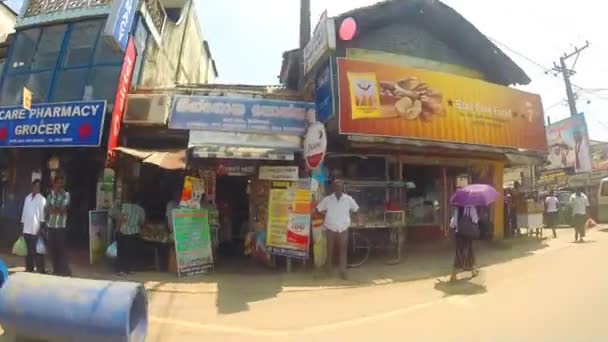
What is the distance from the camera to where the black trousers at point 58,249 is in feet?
23.7

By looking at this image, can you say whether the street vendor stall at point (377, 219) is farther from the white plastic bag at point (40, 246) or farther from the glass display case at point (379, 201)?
the white plastic bag at point (40, 246)

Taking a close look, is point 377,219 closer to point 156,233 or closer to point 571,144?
point 156,233

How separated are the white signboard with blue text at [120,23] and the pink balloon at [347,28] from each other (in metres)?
4.69

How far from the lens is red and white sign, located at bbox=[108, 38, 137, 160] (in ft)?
28.3

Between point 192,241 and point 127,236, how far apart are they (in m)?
1.19

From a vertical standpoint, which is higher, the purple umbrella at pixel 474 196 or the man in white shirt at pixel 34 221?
the purple umbrella at pixel 474 196

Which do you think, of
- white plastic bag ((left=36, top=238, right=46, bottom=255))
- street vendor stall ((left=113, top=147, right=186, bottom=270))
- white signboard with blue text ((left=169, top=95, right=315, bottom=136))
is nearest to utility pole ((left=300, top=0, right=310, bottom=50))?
white signboard with blue text ((left=169, top=95, right=315, bottom=136))

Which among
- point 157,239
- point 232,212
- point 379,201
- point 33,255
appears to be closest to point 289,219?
point 379,201

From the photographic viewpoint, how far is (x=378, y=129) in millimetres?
9180

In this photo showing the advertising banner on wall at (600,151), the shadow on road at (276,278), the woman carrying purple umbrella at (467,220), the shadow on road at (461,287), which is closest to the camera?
the shadow on road at (461,287)

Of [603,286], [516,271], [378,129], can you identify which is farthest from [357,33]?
[603,286]

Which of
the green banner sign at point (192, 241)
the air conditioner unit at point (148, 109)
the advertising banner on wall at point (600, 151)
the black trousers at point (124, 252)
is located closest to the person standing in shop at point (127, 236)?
the black trousers at point (124, 252)

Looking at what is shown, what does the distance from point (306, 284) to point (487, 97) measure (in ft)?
22.3

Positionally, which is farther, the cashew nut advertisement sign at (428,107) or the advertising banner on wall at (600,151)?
the advertising banner on wall at (600,151)
